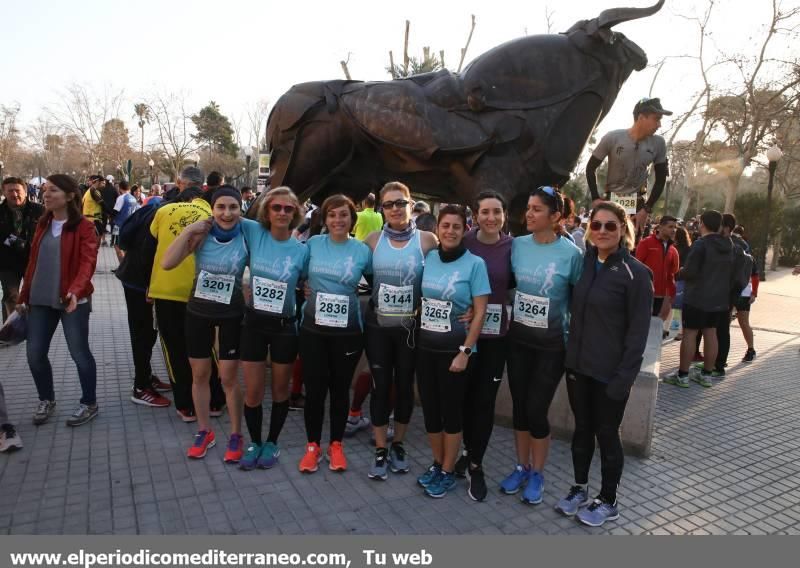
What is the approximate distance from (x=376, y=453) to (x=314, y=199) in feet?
12.1

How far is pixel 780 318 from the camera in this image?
1156 cm

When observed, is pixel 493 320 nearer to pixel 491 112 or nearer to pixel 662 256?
pixel 491 112

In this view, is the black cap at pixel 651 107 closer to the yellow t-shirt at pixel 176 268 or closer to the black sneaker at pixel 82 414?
the yellow t-shirt at pixel 176 268

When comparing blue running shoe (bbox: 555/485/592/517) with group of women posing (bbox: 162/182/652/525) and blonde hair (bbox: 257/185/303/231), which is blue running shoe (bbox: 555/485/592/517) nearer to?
group of women posing (bbox: 162/182/652/525)

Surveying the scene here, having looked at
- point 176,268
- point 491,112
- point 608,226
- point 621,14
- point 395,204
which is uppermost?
point 621,14

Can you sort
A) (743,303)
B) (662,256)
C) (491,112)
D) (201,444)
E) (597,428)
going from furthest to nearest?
1. (743,303)
2. (662,256)
3. (491,112)
4. (201,444)
5. (597,428)

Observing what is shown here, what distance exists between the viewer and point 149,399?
486 centimetres

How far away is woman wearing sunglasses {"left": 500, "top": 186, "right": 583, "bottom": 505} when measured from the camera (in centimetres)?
327

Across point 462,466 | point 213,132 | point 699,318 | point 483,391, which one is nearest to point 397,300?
point 483,391

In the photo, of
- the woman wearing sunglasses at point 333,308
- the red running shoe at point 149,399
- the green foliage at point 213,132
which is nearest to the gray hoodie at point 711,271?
the woman wearing sunglasses at point 333,308

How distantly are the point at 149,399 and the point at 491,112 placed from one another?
416 centimetres

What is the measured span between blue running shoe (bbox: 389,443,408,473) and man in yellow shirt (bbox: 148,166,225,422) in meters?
1.80

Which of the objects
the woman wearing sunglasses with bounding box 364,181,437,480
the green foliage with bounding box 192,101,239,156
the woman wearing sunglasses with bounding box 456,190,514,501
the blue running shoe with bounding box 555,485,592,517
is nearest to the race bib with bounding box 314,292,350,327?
the woman wearing sunglasses with bounding box 364,181,437,480

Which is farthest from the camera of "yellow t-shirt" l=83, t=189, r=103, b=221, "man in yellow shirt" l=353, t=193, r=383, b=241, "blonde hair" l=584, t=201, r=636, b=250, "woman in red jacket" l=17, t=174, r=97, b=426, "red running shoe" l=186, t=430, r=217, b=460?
"yellow t-shirt" l=83, t=189, r=103, b=221
